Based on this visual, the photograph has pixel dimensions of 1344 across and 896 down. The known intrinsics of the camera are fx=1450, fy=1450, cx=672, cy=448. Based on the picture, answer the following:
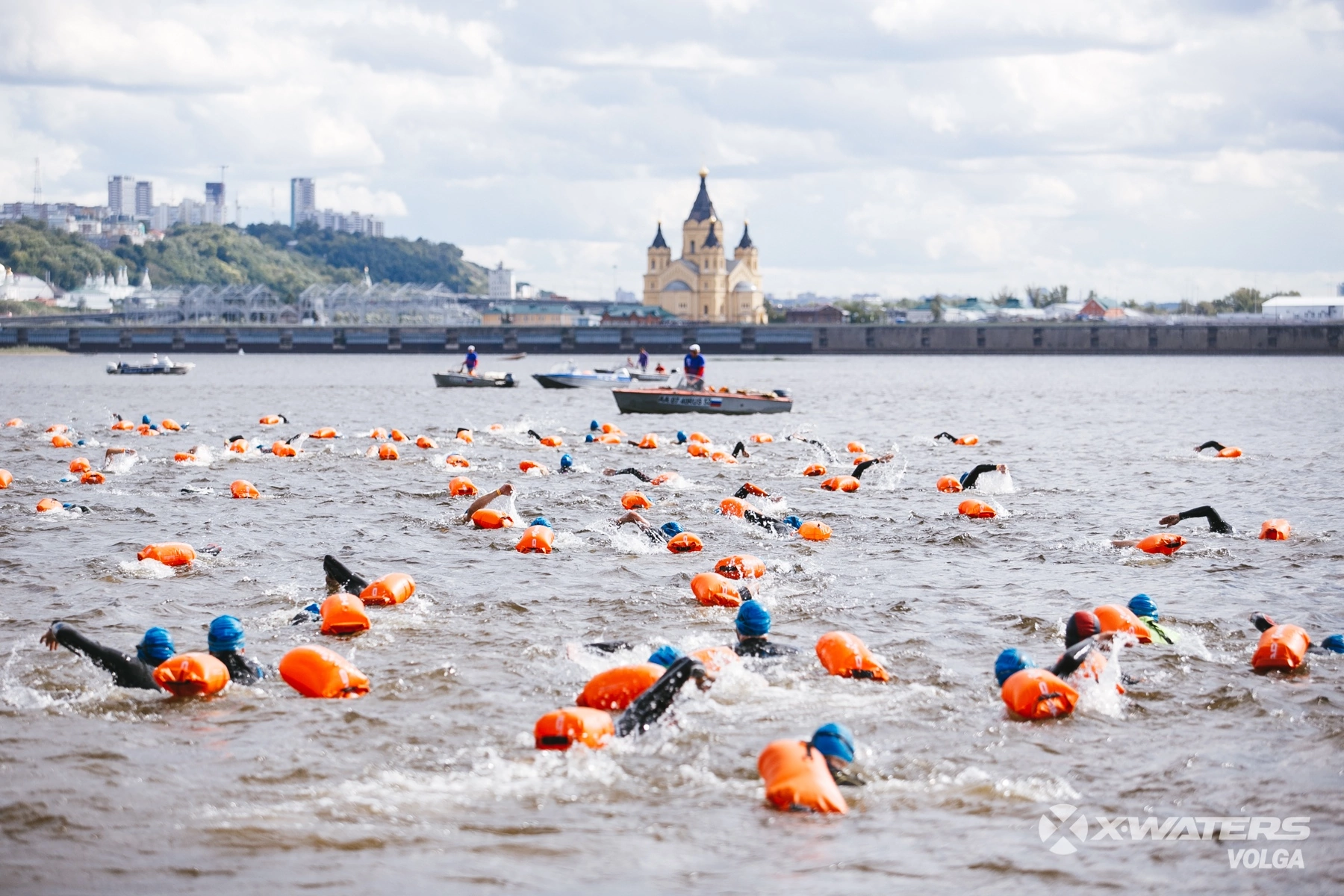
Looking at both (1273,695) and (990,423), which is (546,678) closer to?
(1273,695)

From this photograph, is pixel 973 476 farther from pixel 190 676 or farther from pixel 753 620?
pixel 190 676

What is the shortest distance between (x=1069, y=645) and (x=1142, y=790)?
2.75 m

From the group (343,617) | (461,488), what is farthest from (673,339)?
(343,617)

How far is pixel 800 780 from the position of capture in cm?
900

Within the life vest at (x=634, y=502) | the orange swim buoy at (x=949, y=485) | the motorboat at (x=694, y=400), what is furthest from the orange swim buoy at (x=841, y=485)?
the motorboat at (x=694, y=400)

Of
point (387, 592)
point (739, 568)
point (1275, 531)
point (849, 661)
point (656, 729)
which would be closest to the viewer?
point (656, 729)

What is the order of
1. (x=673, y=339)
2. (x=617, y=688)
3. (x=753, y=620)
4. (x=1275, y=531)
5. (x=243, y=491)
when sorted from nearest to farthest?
(x=617, y=688), (x=753, y=620), (x=1275, y=531), (x=243, y=491), (x=673, y=339)

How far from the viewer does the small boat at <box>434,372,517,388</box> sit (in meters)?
70.7

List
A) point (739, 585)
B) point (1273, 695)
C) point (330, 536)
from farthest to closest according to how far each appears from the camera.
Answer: point (330, 536), point (739, 585), point (1273, 695)

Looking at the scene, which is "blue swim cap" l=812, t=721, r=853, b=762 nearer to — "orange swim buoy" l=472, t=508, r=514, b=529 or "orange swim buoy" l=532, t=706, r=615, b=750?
"orange swim buoy" l=532, t=706, r=615, b=750

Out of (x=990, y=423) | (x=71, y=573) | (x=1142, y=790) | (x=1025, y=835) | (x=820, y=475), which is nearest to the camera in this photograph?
(x=1025, y=835)

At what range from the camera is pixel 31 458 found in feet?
106

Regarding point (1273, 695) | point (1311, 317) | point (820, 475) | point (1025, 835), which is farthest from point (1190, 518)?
point (1311, 317)

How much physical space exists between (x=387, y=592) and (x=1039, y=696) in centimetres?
682
